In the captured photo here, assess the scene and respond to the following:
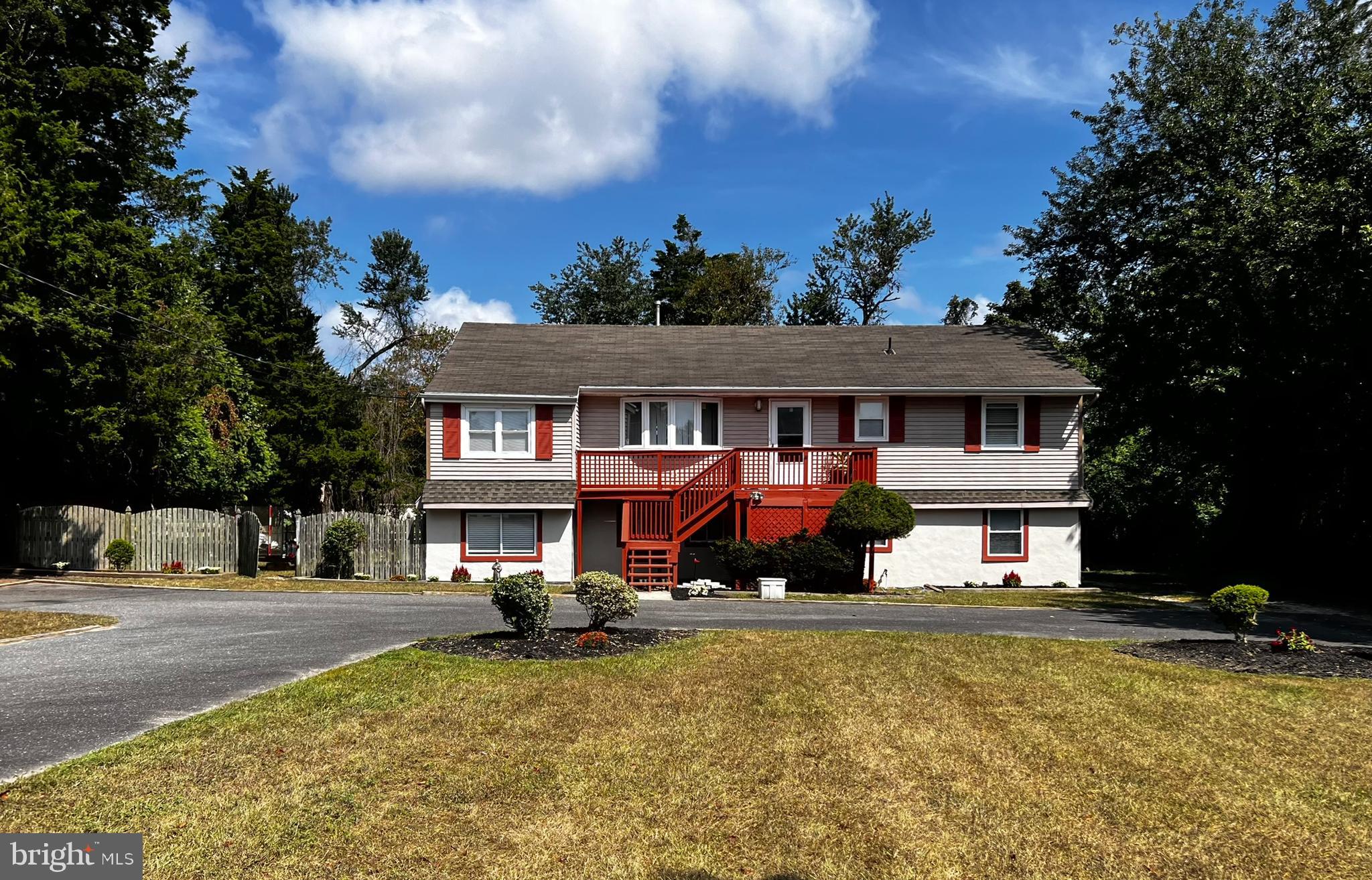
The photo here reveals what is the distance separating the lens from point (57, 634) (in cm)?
1425

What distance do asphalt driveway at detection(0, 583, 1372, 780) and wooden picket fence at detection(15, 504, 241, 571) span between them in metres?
3.98

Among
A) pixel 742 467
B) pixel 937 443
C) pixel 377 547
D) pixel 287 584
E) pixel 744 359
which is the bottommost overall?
pixel 287 584

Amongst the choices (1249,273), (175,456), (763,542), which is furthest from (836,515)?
(175,456)

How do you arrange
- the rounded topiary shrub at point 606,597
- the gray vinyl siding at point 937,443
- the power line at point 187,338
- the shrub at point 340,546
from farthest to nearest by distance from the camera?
the gray vinyl siding at point 937,443, the shrub at point 340,546, the power line at point 187,338, the rounded topiary shrub at point 606,597

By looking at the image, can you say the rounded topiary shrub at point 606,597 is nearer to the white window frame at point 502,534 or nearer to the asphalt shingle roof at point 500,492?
the asphalt shingle roof at point 500,492

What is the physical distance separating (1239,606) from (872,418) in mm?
14862

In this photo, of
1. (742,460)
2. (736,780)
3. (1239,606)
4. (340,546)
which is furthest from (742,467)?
(736,780)

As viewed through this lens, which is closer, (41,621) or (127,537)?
(41,621)

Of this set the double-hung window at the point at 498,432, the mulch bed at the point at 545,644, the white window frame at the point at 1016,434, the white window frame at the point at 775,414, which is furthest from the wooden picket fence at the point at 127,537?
the white window frame at the point at 1016,434

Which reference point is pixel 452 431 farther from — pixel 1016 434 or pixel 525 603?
pixel 1016 434

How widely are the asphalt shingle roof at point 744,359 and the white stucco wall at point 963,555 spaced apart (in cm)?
398

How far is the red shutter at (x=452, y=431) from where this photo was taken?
26359mm

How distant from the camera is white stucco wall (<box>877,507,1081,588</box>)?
1053 inches

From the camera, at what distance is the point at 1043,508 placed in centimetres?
2698
